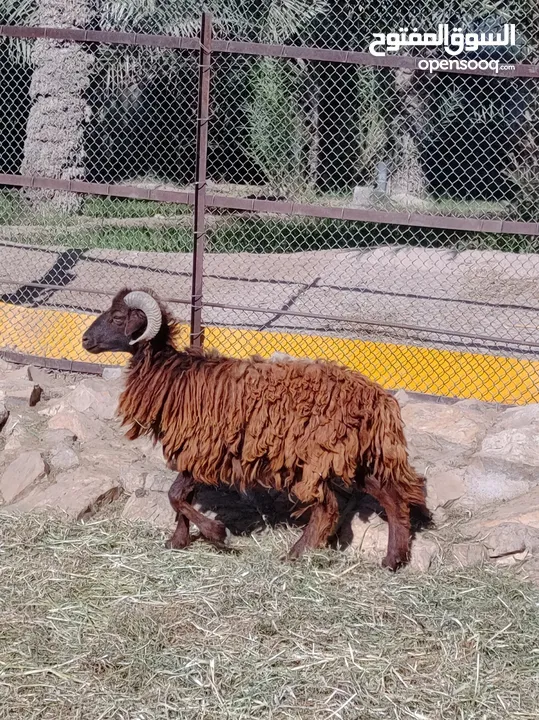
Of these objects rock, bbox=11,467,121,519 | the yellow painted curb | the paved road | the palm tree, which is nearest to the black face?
rock, bbox=11,467,121,519

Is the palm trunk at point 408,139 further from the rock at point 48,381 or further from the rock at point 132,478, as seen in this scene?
the rock at point 132,478

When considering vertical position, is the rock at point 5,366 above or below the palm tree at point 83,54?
below

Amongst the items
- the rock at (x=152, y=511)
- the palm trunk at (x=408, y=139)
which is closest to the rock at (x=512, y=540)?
the rock at (x=152, y=511)

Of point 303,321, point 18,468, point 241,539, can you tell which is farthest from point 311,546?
point 303,321

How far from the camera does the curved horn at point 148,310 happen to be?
551cm

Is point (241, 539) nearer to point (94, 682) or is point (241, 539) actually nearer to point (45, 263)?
point (94, 682)

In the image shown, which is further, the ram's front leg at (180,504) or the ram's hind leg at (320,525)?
the ram's front leg at (180,504)

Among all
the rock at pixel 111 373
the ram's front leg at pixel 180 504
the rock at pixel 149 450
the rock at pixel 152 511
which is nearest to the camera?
the ram's front leg at pixel 180 504

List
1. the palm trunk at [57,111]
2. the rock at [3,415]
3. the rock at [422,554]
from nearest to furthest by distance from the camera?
1. the rock at [422,554]
2. the rock at [3,415]
3. the palm trunk at [57,111]

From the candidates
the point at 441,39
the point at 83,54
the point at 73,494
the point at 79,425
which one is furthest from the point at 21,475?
the point at 83,54

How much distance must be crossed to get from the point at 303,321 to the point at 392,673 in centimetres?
544

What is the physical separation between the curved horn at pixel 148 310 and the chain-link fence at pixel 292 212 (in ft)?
5.58

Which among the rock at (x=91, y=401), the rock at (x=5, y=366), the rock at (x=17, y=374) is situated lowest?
the rock at (x=5, y=366)

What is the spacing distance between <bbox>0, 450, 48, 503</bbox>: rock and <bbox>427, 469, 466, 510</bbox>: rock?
8.10 feet
